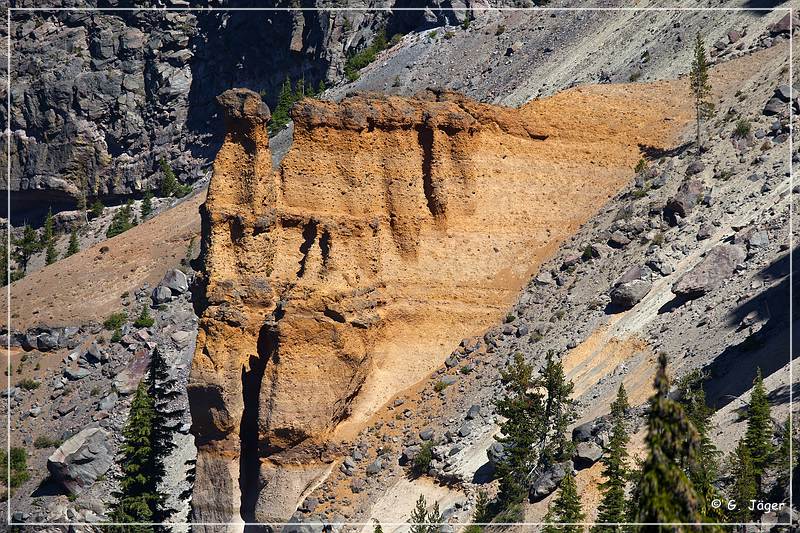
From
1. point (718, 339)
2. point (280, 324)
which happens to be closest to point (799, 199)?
point (718, 339)

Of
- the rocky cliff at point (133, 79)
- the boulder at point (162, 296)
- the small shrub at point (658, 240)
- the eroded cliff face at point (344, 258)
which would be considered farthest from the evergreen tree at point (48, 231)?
the small shrub at point (658, 240)

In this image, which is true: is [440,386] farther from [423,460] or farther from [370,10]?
[370,10]

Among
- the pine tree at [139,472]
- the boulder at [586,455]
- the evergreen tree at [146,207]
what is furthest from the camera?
the evergreen tree at [146,207]

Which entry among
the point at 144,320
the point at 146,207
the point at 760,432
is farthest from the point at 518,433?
the point at 146,207

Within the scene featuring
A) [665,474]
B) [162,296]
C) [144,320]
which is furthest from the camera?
[162,296]

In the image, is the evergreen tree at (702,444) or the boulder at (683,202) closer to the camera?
the evergreen tree at (702,444)

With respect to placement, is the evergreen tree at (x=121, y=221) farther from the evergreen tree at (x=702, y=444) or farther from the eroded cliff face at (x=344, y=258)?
the evergreen tree at (x=702, y=444)

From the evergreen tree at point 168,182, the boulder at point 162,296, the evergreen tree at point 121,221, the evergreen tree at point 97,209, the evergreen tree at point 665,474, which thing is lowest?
the evergreen tree at point 665,474
